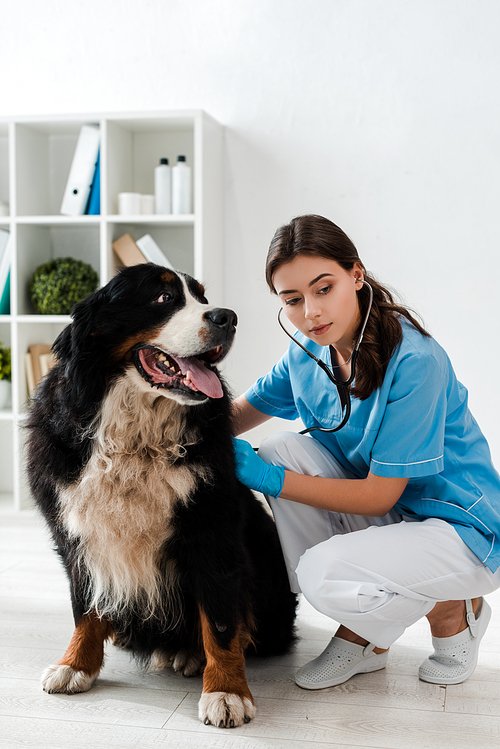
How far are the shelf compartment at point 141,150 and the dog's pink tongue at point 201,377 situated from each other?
6.23ft

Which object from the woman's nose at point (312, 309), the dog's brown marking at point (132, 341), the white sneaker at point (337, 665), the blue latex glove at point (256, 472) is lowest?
the white sneaker at point (337, 665)

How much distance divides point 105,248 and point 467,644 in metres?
2.22

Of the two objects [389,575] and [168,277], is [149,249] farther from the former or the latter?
[389,575]

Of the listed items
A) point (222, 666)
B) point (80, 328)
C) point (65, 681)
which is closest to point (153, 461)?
point (80, 328)

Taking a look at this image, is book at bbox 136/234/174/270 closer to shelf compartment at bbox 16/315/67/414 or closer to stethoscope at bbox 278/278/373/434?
shelf compartment at bbox 16/315/67/414

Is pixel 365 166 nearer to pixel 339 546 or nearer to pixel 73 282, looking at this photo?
pixel 73 282

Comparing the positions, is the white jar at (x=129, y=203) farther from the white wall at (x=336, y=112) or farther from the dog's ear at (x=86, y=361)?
the dog's ear at (x=86, y=361)

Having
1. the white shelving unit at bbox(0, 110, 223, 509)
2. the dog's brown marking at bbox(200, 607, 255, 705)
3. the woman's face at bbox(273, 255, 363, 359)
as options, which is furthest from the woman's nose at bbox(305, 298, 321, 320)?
the white shelving unit at bbox(0, 110, 223, 509)

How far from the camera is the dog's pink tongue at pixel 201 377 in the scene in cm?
138

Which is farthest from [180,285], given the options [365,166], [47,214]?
[47,214]

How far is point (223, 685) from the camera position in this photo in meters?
1.42

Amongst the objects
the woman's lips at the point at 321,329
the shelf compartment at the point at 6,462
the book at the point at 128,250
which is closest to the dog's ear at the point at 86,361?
→ the woman's lips at the point at 321,329

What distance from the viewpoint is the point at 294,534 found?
171cm

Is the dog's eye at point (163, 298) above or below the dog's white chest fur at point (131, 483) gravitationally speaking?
above
